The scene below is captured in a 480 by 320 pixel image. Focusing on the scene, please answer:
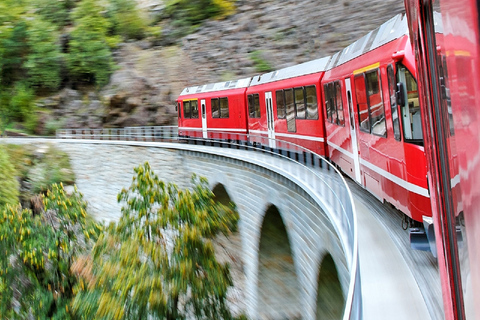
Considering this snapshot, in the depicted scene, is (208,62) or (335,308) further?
(208,62)

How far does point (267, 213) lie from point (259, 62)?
2840 centimetres

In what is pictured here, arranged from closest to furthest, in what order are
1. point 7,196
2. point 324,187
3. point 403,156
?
point 403,156 → point 324,187 → point 7,196

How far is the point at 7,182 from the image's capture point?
36000 mm

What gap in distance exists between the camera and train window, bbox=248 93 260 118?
2303cm

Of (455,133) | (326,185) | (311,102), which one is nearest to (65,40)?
(311,102)

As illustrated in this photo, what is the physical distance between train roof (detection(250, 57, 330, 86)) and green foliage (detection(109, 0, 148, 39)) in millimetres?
33909

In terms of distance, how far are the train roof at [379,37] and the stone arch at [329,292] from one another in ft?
13.6

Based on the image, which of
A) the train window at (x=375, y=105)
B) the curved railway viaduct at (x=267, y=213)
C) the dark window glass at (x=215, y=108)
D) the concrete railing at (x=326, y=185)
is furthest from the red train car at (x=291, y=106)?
the train window at (x=375, y=105)

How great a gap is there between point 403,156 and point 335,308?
600cm

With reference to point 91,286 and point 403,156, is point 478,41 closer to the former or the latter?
point 403,156

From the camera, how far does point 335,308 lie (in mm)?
13422

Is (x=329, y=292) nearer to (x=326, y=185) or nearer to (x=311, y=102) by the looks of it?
(x=326, y=185)

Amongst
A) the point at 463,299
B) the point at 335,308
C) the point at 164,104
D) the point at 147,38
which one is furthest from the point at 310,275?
the point at 147,38

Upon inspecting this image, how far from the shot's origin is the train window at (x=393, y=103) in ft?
28.6
